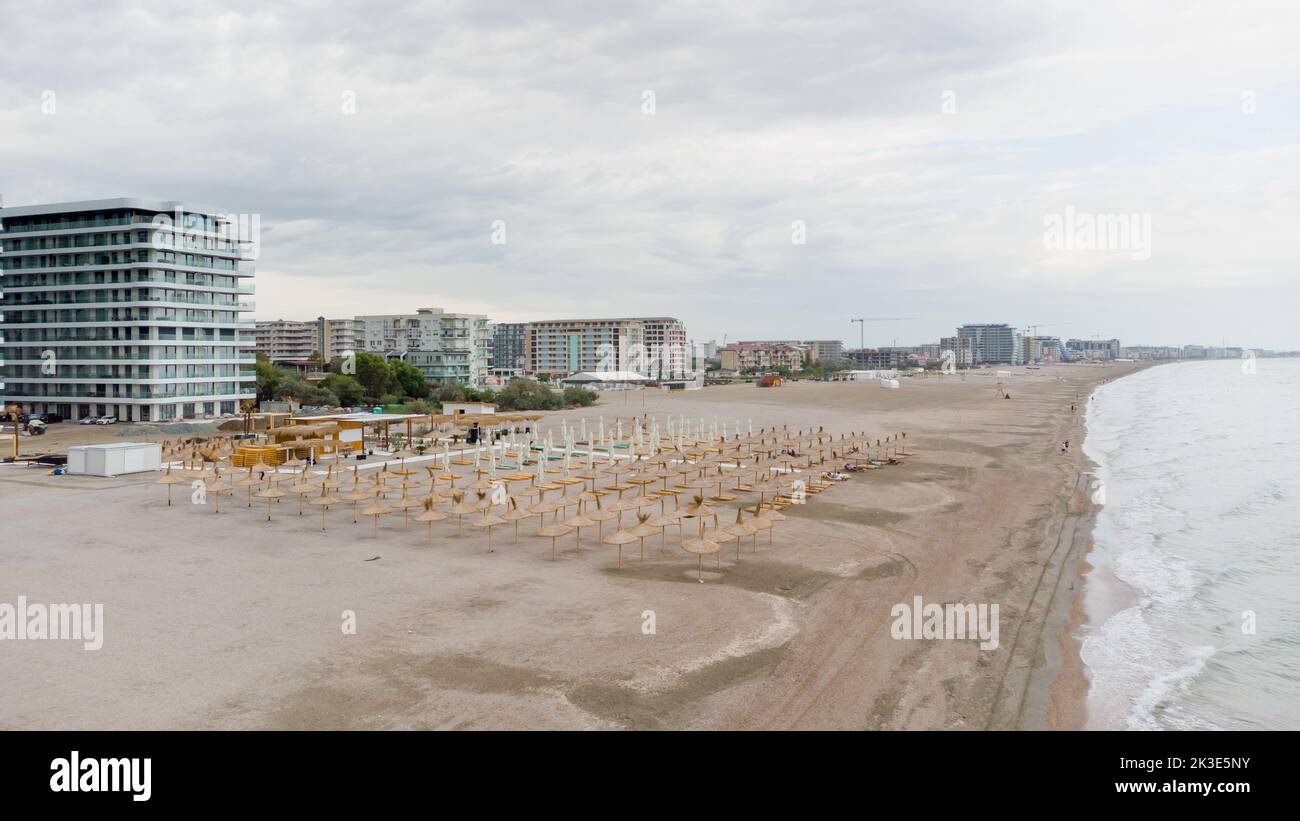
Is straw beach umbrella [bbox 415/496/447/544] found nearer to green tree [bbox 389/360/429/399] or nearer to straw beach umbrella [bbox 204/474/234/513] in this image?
straw beach umbrella [bbox 204/474/234/513]

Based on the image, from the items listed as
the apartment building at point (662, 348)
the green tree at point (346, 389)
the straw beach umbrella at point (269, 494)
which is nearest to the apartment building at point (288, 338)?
the apartment building at point (662, 348)

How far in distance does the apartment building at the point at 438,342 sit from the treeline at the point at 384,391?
1179cm

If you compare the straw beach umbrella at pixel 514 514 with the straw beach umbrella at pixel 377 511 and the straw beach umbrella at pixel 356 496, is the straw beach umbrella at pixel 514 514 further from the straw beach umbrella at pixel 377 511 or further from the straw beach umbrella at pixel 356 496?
the straw beach umbrella at pixel 356 496

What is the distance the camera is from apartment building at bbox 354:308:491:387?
338ft

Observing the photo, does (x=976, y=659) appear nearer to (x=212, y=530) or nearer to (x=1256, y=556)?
(x=1256, y=556)

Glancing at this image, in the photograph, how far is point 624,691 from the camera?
11680 millimetres

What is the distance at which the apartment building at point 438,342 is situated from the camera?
103125 mm

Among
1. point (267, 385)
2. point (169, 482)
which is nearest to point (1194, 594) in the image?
point (169, 482)

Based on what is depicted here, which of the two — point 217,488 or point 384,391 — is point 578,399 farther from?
point 217,488

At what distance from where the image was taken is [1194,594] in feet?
60.7

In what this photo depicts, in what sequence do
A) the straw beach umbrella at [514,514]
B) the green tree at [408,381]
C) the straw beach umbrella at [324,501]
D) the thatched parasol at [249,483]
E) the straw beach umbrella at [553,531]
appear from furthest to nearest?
the green tree at [408,381]
the thatched parasol at [249,483]
the straw beach umbrella at [324,501]
the straw beach umbrella at [514,514]
the straw beach umbrella at [553,531]

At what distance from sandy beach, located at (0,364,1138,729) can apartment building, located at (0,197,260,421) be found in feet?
118

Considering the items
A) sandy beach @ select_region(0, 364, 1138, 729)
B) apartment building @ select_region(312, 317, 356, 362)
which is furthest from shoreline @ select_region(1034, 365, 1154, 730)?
apartment building @ select_region(312, 317, 356, 362)
